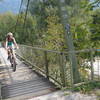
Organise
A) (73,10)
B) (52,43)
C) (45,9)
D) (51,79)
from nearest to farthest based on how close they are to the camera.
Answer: (51,79)
(73,10)
(52,43)
(45,9)

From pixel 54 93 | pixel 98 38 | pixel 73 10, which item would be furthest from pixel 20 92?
pixel 73 10

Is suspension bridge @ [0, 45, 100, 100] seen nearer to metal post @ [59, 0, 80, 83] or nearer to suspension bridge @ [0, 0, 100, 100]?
suspension bridge @ [0, 0, 100, 100]

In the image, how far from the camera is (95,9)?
3.71m

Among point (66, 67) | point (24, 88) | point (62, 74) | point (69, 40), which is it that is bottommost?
point (24, 88)

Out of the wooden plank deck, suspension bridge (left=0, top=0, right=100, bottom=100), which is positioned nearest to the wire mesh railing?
suspension bridge (left=0, top=0, right=100, bottom=100)

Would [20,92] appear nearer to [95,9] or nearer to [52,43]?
[95,9]

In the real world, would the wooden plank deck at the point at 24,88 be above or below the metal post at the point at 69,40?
below

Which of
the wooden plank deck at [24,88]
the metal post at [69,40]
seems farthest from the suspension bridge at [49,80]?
the metal post at [69,40]

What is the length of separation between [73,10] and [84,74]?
209cm

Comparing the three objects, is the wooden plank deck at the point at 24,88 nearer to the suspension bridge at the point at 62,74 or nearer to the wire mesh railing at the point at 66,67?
the suspension bridge at the point at 62,74

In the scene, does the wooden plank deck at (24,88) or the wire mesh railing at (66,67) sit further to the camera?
the wire mesh railing at (66,67)

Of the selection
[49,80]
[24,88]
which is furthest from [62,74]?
[24,88]

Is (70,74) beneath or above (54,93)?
above

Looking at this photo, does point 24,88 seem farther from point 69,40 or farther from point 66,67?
point 69,40
